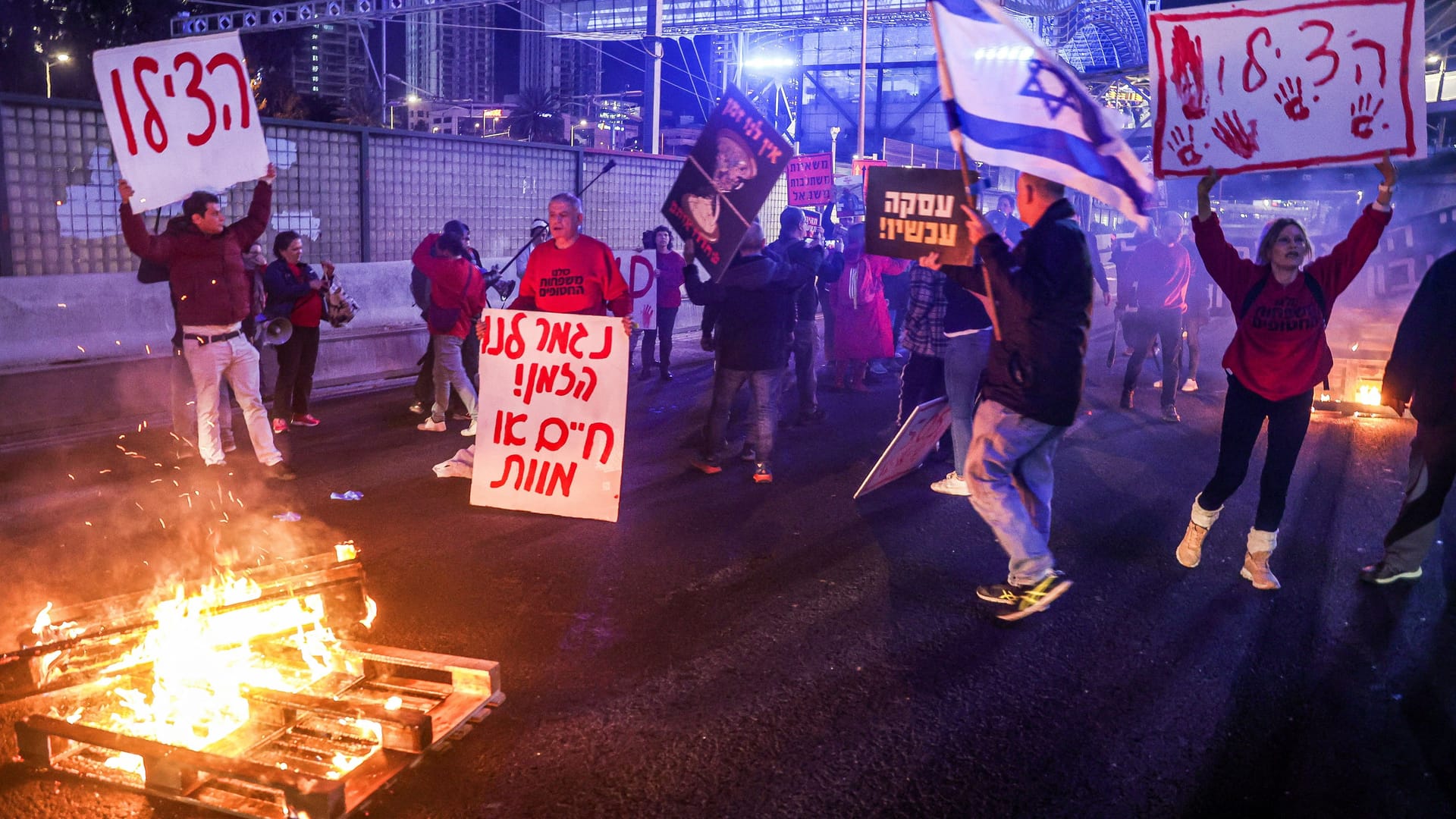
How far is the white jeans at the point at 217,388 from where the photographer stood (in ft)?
23.5

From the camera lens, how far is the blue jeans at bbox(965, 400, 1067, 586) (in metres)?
5.00

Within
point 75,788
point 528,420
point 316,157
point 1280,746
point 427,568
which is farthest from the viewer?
point 316,157

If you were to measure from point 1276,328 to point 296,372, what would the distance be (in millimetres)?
7636

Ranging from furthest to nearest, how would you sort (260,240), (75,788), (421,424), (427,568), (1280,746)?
(260,240), (421,424), (427,568), (1280,746), (75,788)

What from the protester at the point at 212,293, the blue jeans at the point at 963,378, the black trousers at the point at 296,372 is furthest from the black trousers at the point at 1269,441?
the black trousers at the point at 296,372

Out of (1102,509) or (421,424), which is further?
(421,424)

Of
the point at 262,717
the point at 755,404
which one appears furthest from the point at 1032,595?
the point at 262,717

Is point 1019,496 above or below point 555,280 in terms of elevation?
below

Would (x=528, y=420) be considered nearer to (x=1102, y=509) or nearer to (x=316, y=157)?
(x=1102, y=509)

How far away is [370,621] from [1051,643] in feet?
10.1

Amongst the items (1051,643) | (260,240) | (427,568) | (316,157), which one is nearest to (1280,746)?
(1051,643)

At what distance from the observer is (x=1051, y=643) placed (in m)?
4.89

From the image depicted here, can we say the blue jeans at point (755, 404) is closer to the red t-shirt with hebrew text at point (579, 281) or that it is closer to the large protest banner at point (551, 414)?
the red t-shirt with hebrew text at point (579, 281)

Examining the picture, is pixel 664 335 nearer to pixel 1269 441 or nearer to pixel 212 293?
pixel 212 293
